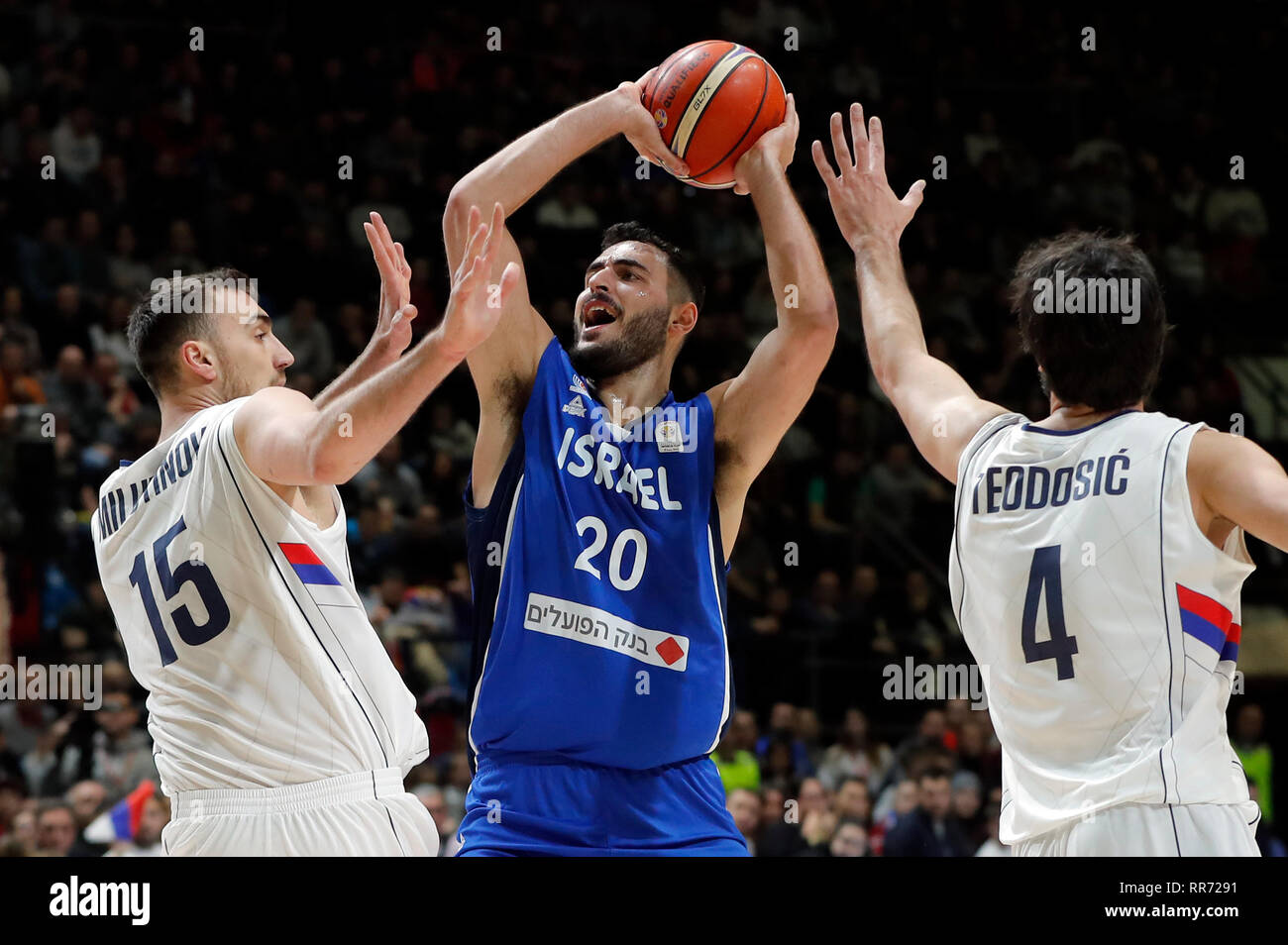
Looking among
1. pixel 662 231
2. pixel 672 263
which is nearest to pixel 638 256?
pixel 672 263

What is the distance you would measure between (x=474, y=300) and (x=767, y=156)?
1.50 metres

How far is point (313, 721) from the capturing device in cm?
379

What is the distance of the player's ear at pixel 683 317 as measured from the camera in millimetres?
4352

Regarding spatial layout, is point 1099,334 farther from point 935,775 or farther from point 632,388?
point 935,775

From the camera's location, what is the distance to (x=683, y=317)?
4379 mm

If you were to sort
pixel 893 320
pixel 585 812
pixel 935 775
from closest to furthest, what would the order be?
1. pixel 893 320
2. pixel 585 812
3. pixel 935 775

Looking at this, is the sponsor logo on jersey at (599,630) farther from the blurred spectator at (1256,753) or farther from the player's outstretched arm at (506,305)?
the blurred spectator at (1256,753)

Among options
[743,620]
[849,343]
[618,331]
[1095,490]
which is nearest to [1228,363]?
[849,343]

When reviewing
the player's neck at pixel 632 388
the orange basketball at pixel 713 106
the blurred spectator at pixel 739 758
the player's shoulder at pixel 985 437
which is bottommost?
the blurred spectator at pixel 739 758

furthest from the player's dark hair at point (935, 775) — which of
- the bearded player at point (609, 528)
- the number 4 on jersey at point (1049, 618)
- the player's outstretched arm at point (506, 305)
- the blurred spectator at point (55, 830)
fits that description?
the number 4 on jersey at point (1049, 618)

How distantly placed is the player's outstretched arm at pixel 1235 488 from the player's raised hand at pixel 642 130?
209cm

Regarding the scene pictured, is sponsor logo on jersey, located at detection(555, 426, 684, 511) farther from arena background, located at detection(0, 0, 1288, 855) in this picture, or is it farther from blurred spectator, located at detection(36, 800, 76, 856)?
blurred spectator, located at detection(36, 800, 76, 856)

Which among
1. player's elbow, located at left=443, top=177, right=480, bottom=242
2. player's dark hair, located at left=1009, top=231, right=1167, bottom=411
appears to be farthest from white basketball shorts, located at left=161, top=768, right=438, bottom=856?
player's dark hair, located at left=1009, top=231, right=1167, bottom=411

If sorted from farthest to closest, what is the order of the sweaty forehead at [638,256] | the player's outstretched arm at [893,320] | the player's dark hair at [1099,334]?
the sweaty forehead at [638,256] < the player's outstretched arm at [893,320] < the player's dark hair at [1099,334]
